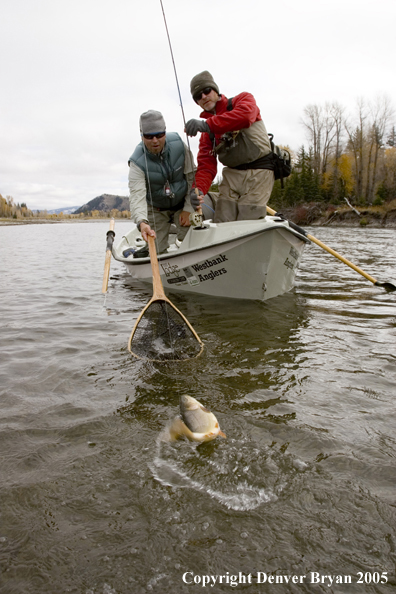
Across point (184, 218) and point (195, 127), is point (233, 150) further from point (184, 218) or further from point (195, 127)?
point (184, 218)

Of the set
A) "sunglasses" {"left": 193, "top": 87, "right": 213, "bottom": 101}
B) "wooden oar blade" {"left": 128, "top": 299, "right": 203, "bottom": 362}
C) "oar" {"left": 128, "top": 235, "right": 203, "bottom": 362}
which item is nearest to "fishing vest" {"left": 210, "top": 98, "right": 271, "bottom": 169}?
"sunglasses" {"left": 193, "top": 87, "right": 213, "bottom": 101}

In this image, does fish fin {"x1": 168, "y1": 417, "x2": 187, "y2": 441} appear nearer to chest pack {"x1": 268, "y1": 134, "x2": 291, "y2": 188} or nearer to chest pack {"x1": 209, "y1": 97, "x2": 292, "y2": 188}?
chest pack {"x1": 209, "y1": 97, "x2": 292, "y2": 188}

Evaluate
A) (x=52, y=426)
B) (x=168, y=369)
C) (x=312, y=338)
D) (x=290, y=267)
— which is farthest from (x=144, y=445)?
(x=290, y=267)

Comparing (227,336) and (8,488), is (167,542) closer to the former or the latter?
(8,488)

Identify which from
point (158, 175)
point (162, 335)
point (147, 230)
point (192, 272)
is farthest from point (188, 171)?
point (162, 335)

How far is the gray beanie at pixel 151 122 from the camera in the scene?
5.39m

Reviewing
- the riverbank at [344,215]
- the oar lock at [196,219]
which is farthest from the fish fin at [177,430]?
the riverbank at [344,215]

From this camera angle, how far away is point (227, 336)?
4.63 meters

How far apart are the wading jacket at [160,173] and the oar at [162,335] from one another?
6.56 ft

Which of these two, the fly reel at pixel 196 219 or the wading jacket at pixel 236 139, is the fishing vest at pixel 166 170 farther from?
the fly reel at pixel 196 219

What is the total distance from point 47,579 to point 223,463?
1028 millimetres

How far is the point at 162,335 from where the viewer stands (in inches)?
165

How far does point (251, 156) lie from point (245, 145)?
0.18 metres

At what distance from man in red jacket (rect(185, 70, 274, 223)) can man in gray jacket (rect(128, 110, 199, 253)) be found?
333 millimetres
